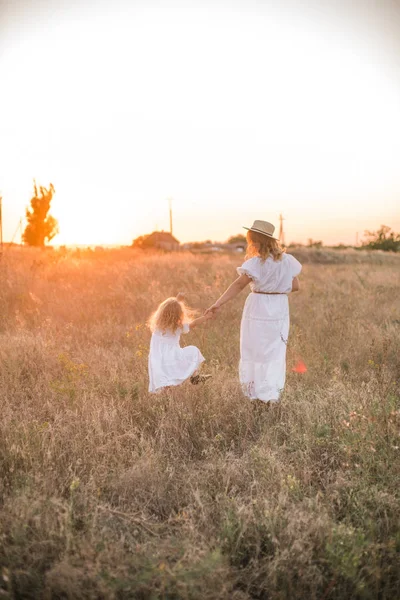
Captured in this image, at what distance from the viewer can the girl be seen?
4.34 meters

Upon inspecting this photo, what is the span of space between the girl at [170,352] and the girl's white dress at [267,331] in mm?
435

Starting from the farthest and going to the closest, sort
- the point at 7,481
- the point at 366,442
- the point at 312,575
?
1. the point at 366,442
2. the point at 7,481
3. the point at 312,575

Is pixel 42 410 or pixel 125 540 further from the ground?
pixel 42 410

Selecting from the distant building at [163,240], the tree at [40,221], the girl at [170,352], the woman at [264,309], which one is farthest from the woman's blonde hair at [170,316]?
the distant building at [163,240]

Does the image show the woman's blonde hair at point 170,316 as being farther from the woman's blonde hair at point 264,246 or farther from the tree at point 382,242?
the tree at point 382,242

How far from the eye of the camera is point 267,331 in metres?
4.29

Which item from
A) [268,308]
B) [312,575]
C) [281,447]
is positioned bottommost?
[312,575]

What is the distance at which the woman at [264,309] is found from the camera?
4.20 meters

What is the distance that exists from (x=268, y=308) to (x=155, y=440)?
1.60 m

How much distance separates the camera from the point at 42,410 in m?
4.07

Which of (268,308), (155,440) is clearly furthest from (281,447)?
(268,308)

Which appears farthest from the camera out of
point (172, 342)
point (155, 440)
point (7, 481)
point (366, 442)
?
point (172, 342)

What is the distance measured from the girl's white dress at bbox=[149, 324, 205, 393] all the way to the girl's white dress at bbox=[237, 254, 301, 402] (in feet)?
1.80

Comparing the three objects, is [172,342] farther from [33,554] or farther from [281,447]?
[33,554]
